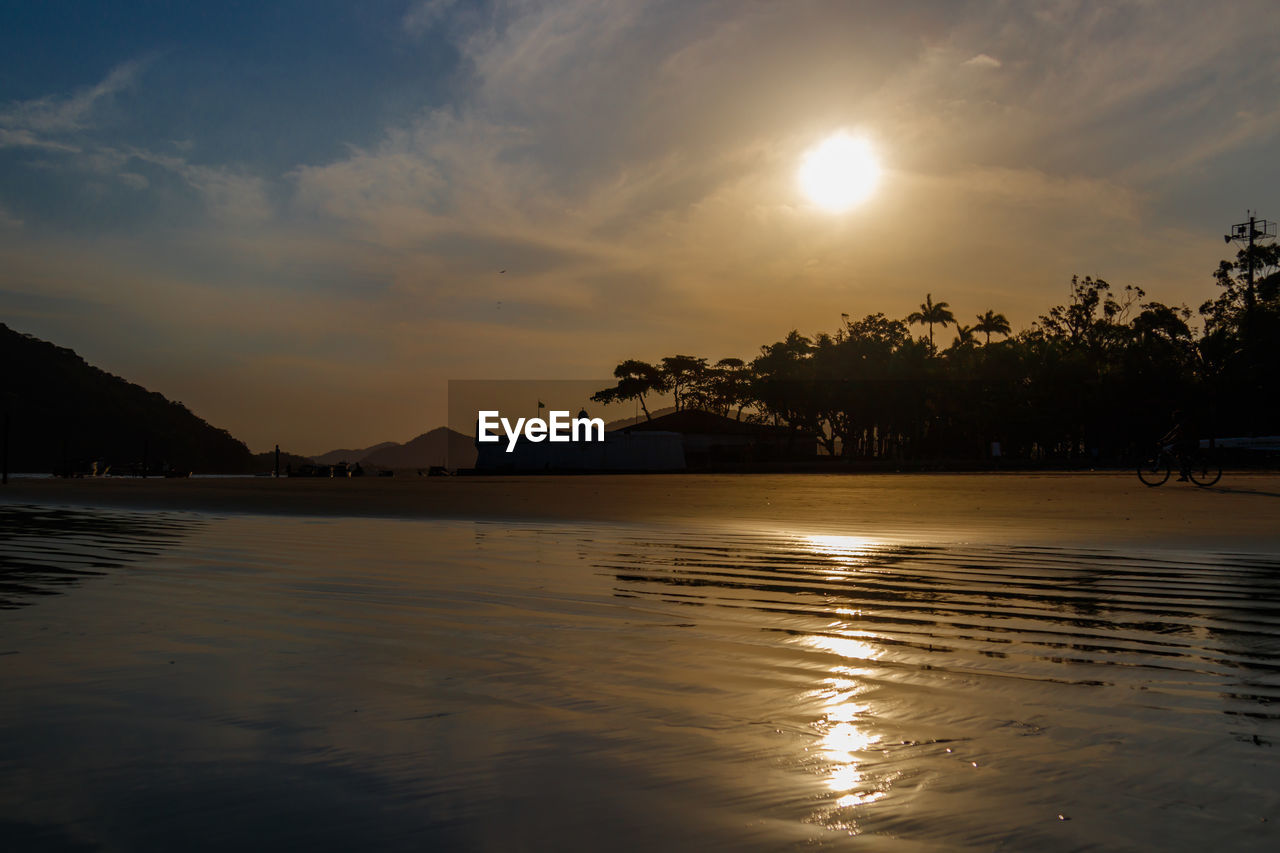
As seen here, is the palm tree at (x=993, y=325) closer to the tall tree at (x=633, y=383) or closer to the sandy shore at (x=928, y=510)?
the tall tree at (x=633, y=383)

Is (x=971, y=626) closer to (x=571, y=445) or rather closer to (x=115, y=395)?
(x=571, y=445)

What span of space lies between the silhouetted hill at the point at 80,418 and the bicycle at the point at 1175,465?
368 feet

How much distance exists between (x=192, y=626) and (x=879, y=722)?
12.6 ft

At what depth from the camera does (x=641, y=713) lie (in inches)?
137

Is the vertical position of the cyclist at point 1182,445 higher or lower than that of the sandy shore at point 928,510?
higher

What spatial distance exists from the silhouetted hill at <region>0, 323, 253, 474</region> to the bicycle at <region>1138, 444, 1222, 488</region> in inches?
4413

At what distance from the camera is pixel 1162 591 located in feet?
21.7

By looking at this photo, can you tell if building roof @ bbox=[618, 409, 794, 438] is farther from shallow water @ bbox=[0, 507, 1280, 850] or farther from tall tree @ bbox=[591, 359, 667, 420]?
shallow water @ bbox=[0, 507, 1280, 850]

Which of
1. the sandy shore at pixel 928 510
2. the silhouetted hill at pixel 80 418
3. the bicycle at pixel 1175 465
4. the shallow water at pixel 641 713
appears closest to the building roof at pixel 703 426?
the bicycle at pixel 1175 465

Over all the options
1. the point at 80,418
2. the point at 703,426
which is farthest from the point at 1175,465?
the point at 80,418

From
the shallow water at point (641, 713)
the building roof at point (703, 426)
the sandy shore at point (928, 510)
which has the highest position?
the building roof at point (703, 426)

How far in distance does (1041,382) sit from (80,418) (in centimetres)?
11628

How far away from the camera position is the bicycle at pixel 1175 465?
24.3m

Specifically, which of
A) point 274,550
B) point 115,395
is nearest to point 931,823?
point 274,550
